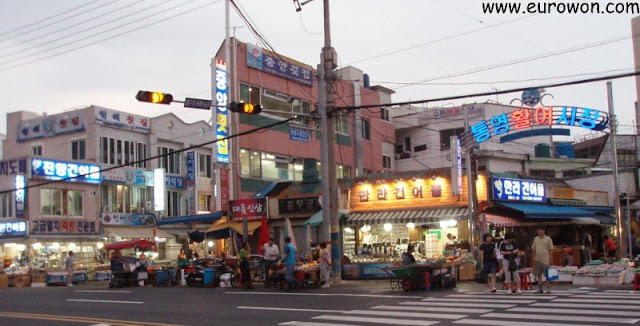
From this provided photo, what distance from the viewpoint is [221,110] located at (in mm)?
35375

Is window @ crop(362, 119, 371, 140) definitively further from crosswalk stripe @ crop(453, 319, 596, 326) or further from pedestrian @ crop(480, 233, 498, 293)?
crosswalk stripe @ crop(453, 319, 596, 326)

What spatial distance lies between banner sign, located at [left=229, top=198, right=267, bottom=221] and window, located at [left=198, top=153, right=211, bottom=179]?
51.4ft

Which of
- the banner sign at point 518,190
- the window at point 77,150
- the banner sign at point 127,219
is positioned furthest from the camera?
the window at point 77,150

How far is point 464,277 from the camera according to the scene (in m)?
23.5

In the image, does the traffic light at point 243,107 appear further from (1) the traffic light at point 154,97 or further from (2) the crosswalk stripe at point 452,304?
(2) the crosswalk stripe at point 452,304

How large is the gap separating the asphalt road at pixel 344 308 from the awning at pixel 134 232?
20984mm

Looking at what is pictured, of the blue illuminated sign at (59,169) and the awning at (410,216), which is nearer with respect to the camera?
the awning at (410,216)

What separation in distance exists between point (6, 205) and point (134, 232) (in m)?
7.55

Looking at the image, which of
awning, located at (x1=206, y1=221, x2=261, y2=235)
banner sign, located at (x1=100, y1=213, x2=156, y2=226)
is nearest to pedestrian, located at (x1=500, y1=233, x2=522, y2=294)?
awning, located at (x1=206, y1=221, x2=261, y2=235)

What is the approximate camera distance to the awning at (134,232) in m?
42.4

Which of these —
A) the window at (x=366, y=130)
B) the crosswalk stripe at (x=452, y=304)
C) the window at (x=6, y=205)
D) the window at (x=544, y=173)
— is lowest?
the crosswalk stripe at (x=452, y=304)

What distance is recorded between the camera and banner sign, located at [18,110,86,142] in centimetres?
4284

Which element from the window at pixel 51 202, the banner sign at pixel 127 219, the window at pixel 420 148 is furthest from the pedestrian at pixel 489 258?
the window at pixel 420 148

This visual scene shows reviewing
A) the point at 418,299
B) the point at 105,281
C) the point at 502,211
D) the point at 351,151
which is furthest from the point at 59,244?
the point at 418,299
